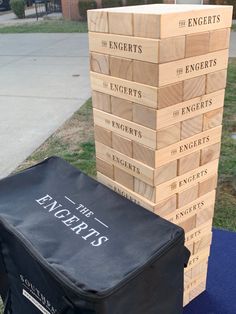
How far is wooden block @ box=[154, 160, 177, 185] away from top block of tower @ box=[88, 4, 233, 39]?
472mm

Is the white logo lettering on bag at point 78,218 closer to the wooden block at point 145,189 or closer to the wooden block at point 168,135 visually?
the wooden block at point 145,189

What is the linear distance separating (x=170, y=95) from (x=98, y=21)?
0.39 meters

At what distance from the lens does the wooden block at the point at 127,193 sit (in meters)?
1.51

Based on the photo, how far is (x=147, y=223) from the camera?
4.46ft

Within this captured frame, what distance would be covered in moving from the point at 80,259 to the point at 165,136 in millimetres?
517

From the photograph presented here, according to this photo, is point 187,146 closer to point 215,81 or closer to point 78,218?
point 215,81

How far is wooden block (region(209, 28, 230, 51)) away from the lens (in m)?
1.38

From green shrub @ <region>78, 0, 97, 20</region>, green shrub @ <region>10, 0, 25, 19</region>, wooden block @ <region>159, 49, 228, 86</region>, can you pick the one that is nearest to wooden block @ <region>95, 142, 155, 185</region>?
wooden block @ <region>159, 49, 228, 86</region>

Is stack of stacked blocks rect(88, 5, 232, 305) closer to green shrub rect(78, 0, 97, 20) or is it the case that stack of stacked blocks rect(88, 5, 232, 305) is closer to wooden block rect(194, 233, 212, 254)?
wooden block rect(194, 233, 212, 254)

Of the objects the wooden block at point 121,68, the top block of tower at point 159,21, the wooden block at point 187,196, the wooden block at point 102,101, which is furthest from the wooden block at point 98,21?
the wooden block at point 187,196

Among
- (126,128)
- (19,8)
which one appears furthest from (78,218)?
(19,8)

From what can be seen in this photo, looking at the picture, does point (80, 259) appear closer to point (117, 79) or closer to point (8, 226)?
point (8, 226)

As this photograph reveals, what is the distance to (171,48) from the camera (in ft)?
4.12

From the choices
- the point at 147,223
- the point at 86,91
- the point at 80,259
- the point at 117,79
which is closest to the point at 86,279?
the point at 80,259
